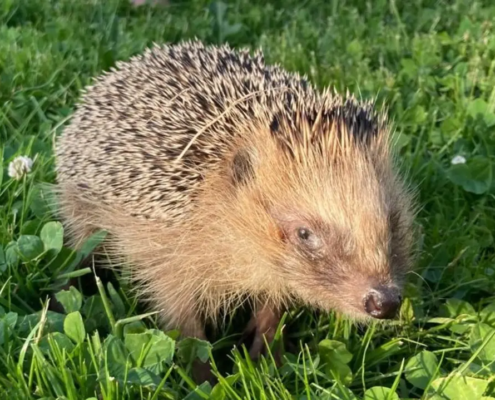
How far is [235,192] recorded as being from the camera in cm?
199

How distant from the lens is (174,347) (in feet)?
5.57

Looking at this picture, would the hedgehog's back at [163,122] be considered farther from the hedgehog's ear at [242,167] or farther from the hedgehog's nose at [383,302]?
the hedgehog's nose at [383,302]

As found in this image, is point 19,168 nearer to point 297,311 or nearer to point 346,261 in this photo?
point 297,311

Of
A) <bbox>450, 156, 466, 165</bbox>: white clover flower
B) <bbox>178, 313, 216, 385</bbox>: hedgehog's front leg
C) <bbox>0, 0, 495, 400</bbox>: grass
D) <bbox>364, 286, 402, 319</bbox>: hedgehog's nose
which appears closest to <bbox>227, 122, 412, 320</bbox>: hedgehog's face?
<bbox>364, 286, 402, 319</bbox>: hedgehog's nose

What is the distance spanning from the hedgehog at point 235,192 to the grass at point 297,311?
0.12m

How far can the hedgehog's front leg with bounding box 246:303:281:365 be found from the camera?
2053 mm

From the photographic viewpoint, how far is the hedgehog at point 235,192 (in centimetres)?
178

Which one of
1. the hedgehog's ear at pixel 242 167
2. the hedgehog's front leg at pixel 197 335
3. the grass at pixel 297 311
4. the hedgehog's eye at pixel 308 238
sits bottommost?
the hedgehog's front leg at pixel 197 335

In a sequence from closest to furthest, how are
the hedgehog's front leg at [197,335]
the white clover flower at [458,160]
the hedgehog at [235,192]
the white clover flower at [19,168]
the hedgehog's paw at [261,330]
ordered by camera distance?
1. the hedgehog at [235,192]
2. the hedgehog's front leg at [197,335]
3. the hedgehog's paw at [261,330]
4. the white clover flower at [19,168]
5. the white clover flower at [458,160]

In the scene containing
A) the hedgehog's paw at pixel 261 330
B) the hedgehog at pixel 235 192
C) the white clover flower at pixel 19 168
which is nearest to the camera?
the hedgehog at pixel 235 192

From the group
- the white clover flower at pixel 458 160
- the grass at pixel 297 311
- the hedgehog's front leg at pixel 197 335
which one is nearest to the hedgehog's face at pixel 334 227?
the grass at pixel 297 311

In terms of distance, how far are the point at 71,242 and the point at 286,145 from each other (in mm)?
879

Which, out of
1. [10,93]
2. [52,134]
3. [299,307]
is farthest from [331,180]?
[10,93]

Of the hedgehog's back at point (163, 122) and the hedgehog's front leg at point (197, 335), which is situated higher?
the hedgehog's back at point (163, 122)
